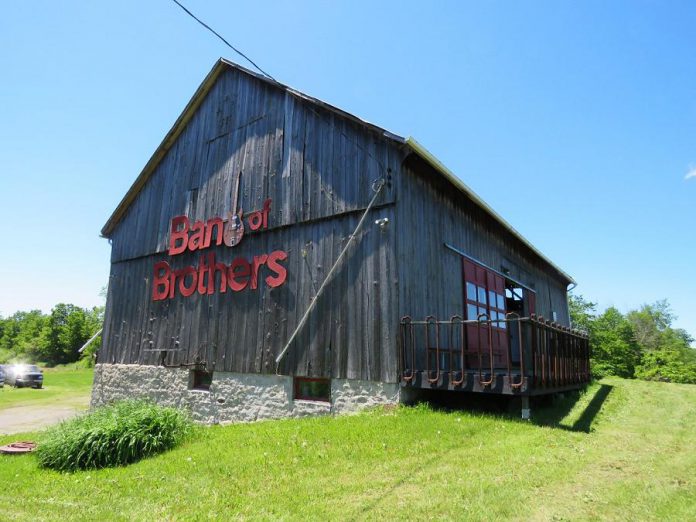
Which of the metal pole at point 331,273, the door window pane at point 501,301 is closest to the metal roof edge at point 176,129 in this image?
the metal pole at point 331,273

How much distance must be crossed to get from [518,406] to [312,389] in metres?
3.82

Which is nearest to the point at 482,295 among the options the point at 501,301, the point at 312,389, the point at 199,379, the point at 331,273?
the point at 501,301

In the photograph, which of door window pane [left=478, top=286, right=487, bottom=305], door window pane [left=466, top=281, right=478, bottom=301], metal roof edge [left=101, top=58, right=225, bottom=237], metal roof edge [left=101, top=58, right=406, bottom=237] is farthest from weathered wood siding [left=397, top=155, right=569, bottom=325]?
metal roof edge [left=101, top=58, right=225, bottom=237]

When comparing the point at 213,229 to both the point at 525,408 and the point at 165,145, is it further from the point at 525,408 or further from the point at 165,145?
the point at 525,408

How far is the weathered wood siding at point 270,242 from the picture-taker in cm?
835

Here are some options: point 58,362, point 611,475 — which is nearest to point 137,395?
point 611,475

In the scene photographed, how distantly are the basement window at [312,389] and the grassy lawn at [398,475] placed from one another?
1333 millimetres

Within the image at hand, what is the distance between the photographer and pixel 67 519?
4.12 metres

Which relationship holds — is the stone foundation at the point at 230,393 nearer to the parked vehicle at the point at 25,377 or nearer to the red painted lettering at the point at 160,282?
the red painted lettering at the point at 160,282

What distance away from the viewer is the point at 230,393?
33.6 ft

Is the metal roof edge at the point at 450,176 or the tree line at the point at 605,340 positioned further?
the tree line at the point at 605,340

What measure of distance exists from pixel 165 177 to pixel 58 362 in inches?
2069

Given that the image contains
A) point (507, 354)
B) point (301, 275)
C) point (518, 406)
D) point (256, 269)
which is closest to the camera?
point (507, 354)

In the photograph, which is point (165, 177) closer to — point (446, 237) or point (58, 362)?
point (446, 237)
